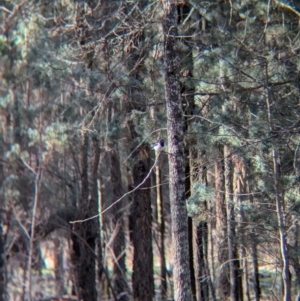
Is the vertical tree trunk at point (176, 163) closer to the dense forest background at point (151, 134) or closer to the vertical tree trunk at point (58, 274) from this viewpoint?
the dense forest background at point (151, 134)

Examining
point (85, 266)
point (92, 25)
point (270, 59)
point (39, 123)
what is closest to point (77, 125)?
point (39, 123)

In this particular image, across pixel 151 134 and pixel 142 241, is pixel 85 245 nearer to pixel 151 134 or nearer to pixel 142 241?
pixel 142 241

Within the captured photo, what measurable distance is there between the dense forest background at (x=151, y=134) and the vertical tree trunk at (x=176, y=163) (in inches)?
0.9

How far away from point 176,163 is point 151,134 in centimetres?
184

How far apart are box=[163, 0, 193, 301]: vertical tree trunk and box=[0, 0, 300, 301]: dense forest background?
0.02 m

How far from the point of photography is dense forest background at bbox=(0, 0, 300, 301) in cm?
1080

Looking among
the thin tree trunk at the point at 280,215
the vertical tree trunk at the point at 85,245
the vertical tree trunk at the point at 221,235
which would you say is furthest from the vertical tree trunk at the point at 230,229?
the vertical tree trunk at the point at 85,245

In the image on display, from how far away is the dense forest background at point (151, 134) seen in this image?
10797 millimetres

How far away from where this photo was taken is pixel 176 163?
10250 millimetres

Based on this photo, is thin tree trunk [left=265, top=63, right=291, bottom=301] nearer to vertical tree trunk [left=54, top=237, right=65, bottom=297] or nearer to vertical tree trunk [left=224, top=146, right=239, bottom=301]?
vertical tree trunk [left=224, top=146, right=239, bottom=301]

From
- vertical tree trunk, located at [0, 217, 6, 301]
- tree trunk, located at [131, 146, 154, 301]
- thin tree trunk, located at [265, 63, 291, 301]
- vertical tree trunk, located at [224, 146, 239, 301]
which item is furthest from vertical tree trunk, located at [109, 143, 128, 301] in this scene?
thin tree trunk, located at [265, 63, 291, 301]

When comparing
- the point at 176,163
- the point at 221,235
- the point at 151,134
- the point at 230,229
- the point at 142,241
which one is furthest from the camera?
the point at 142,241

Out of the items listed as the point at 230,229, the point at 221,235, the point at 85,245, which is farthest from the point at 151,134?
the point at 85,245

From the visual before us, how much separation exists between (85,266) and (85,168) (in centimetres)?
259
